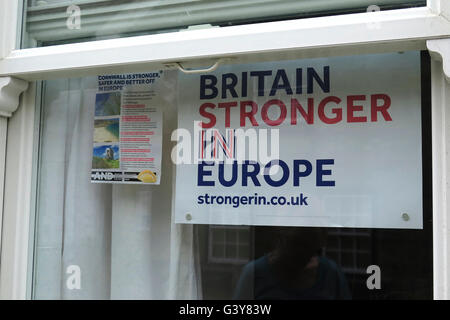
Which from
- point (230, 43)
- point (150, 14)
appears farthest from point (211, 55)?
point (150, 14)

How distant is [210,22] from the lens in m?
1.83

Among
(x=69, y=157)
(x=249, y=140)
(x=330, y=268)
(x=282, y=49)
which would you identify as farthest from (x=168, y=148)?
(x=330, y=268)

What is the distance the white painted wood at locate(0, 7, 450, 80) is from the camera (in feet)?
4.80

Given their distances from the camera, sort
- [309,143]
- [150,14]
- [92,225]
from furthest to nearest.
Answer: [92,225], [150,14], [309,143]

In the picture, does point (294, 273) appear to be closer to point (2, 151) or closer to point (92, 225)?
point (92, 225)

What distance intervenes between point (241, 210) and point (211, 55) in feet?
1.97

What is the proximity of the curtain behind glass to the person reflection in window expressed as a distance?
0.86 ft

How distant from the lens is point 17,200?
6.62 feet

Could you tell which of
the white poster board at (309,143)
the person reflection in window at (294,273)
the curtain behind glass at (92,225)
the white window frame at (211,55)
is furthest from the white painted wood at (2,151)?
A: the person reflection in window at (294,273)

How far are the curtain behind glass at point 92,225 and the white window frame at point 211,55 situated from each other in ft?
0.29

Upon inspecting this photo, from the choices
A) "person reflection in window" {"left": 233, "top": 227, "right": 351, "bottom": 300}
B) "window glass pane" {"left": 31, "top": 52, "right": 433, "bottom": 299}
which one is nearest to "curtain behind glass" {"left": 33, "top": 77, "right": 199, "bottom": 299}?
"window glass pane" {"left": 31, "top": 52, "right": 433, "bottom": 299}

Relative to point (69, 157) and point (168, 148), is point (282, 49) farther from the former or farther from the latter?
point (69, 157)

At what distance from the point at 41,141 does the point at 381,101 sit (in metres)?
1.45
